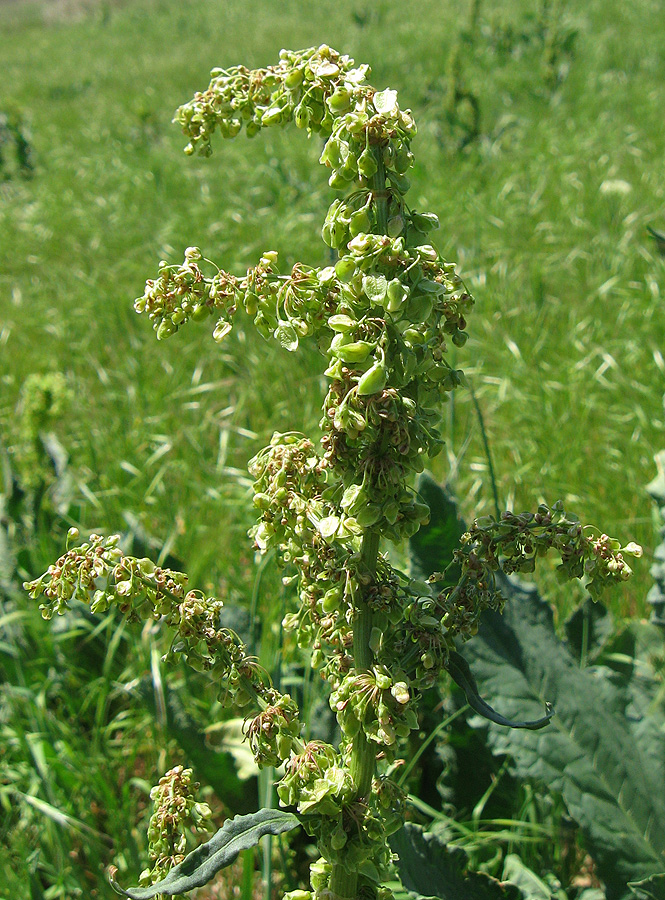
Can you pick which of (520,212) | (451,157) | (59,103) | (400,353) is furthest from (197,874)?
(59,103)

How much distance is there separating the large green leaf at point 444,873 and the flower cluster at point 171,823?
408mm

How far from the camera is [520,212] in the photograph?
4.34 metres

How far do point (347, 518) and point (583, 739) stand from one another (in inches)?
36.0

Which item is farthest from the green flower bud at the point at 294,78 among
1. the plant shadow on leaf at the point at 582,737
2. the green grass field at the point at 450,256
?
the green grass field at the point at 450,256

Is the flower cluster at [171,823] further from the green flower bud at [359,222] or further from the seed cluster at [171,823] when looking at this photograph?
the green flower bud at [359,222]

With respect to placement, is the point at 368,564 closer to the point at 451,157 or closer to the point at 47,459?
the point at 47,459

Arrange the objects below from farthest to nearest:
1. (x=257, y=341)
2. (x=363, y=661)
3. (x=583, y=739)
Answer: (x=257, y=341) → (x=583, y=739) → (x=363, y=661)

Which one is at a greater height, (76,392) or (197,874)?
(76,392)

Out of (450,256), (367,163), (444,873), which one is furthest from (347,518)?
(450,256)

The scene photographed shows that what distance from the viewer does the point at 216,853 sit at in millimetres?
950

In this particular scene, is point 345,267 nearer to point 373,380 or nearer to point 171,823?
point 373,380

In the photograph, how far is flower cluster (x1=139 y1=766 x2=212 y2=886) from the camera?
108 cm

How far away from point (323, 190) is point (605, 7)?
23.8ft

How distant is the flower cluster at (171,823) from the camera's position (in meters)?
1.08
